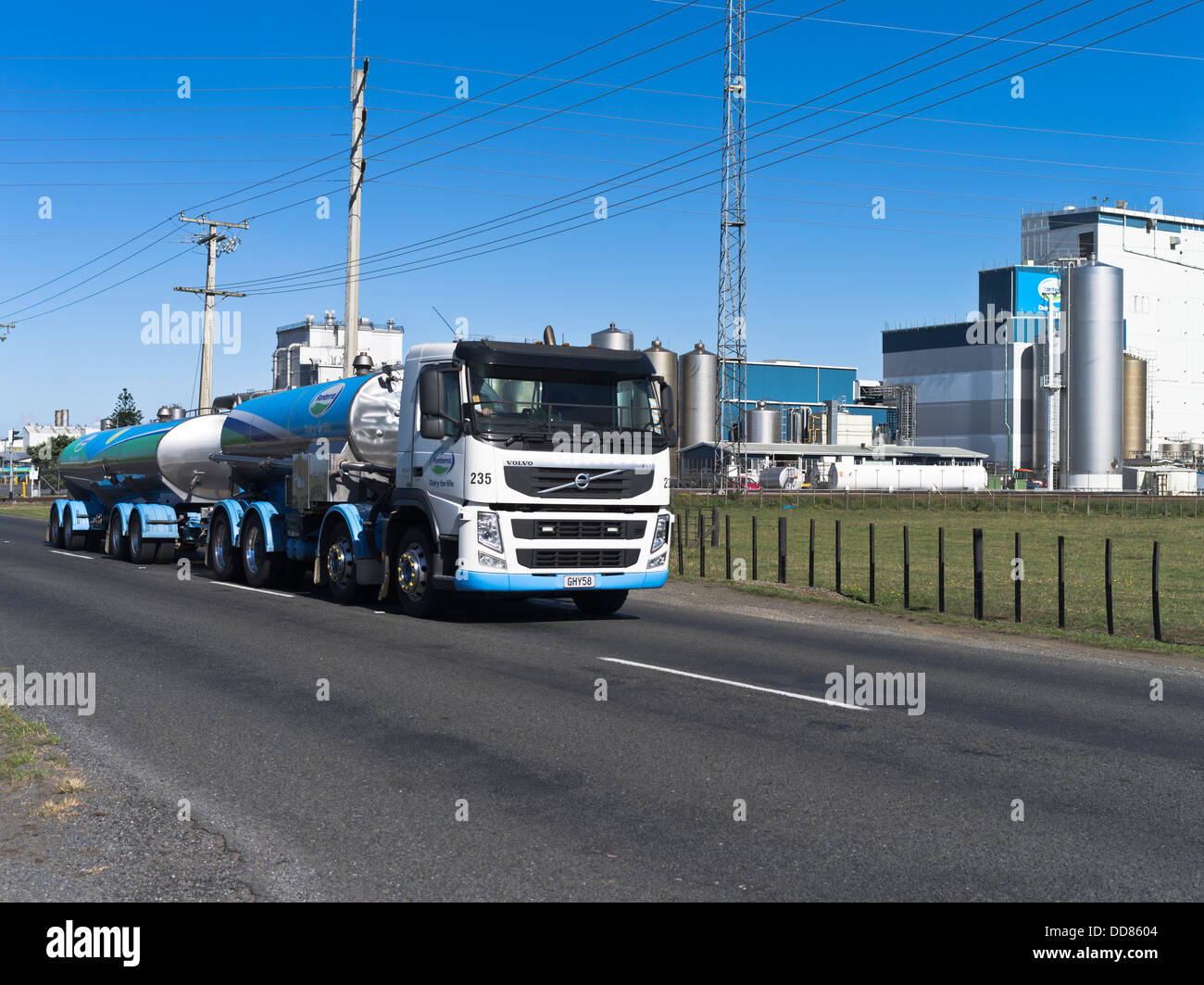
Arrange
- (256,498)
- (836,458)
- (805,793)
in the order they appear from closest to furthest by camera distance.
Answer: (805,793) < (256,498) < (836,458)

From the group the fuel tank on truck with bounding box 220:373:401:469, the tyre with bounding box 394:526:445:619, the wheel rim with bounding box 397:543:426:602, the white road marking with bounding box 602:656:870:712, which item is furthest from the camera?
the fuel tank on truck with bounding box 220:373:401:469

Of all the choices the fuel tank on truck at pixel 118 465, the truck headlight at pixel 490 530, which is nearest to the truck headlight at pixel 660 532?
the truck headlight at pixel 490 530

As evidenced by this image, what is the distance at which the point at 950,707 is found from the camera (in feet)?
30.5

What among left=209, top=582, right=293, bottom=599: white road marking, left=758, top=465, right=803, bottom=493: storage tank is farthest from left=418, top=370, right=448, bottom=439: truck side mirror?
left=758, top=465, right=803, bottom=493: storage tank

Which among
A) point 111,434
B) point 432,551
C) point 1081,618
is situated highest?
point 111,434

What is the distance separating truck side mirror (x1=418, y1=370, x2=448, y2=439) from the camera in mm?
13867

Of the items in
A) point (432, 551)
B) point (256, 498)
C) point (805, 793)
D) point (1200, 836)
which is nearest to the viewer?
point (1200, 836)

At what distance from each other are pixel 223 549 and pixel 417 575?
6914mm

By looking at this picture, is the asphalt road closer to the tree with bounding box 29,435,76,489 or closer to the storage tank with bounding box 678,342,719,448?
the tree with bounding box 29,435,76,489

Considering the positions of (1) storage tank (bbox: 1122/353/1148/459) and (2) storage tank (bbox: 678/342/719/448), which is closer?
(2) storage tank (bbox: 678/342/719/448)

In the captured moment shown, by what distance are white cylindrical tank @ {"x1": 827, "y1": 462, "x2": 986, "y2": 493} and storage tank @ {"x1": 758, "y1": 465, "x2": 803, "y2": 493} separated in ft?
12.2
